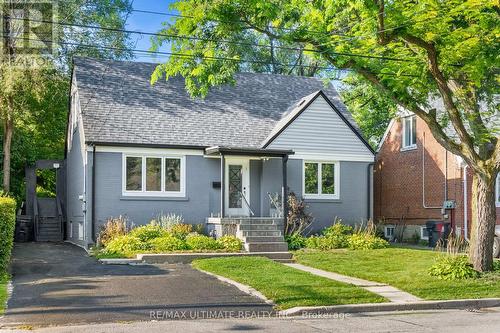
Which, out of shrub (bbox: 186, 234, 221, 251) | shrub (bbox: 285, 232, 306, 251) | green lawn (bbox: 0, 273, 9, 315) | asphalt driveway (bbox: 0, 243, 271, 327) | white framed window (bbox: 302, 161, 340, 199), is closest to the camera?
asphalt driveway (bbox: 0, 243, 271, 327)

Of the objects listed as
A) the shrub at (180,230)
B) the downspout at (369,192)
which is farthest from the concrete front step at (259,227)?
the downspout at (369,192)

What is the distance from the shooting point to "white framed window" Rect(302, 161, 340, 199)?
79.9 feet

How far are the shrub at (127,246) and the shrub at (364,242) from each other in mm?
7224

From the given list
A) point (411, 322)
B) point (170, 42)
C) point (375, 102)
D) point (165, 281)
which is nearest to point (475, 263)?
point (411, 322)

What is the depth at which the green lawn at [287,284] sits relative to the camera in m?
11.9

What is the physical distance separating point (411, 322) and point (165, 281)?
5.71 metres

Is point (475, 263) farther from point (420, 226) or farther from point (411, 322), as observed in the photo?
point (420, 226)

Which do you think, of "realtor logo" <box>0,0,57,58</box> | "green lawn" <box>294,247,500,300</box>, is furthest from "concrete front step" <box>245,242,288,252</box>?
"realtor logo" <box>0,0,57,58</box>

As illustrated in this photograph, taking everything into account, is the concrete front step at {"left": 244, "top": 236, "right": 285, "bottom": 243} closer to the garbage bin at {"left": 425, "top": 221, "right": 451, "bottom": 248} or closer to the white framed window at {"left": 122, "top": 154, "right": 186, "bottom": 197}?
the white framed window at {"left": 122, "top": 154, "right": 186, "bottom": 197}

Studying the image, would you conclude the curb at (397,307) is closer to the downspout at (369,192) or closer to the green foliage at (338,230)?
the green foliage at (338,230)

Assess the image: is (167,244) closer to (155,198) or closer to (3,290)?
(155,198)

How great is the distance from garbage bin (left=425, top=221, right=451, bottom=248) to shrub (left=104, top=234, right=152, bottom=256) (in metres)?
11.1

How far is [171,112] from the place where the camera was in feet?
Result: 78.4

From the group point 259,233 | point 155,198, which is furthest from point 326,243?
point 155,198
